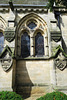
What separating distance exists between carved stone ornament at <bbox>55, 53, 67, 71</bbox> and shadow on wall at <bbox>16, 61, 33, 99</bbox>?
2.57 meters

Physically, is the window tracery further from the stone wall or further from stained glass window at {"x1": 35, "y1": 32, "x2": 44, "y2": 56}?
the stone wall

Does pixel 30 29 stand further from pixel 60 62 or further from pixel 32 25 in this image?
pixel 60 62

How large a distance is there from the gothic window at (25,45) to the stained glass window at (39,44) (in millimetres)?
734

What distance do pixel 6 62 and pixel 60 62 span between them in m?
3.75

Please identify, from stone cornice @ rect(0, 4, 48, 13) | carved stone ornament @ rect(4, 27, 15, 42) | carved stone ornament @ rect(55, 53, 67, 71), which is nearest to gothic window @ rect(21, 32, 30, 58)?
Answer: carved stone ornament @ rect(4, 27, 15, 42)

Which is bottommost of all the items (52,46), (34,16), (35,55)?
(35,55)

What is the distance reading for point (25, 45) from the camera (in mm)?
8633

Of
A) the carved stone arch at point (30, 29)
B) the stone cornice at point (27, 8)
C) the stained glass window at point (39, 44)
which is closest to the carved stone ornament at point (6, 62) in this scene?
the carved stone arch at point (30, 29)

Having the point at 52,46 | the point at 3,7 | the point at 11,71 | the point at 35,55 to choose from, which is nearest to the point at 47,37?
the point at 52,46

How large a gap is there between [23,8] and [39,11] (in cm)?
149

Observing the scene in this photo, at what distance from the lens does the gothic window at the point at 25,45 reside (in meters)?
8.45

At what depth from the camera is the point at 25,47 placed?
8586 millimetres

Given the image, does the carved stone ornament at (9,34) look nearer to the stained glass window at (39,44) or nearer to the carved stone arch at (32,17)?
the carved stone arch at (32,17)

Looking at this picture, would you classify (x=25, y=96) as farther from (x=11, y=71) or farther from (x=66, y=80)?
(x=66, y=80)
